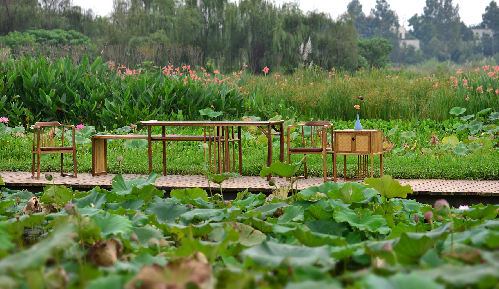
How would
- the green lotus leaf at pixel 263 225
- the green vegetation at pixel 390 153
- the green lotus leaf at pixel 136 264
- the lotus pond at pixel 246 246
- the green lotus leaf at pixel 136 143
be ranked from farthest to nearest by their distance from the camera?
the green lotus leaf at pixel 136 143
the green vegetation at pixel 390 153
the green lotus leaf at pixel 263 225
the green lotus leaf at pixel 136 264
the lotus pond at pixel 246 246

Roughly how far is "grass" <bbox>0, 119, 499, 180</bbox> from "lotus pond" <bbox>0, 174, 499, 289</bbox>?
10.9 ft

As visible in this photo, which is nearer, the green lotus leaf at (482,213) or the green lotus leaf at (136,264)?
the green lotus leaf at (136,264)

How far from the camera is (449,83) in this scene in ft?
31.6

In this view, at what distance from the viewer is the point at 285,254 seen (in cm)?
106

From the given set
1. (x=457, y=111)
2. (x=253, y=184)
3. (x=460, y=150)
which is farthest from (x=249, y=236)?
(x=457, y=111)

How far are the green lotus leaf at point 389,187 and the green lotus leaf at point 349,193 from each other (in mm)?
77

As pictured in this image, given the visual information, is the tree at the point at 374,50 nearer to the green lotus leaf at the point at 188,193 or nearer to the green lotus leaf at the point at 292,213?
the green lotus leaf at the point at 188,193

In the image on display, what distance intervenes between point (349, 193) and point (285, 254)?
950 mm

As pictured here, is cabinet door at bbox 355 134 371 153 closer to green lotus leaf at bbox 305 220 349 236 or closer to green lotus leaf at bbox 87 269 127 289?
green lotus leaf at bbox 305 220 349 236

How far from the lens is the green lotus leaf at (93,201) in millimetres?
1895

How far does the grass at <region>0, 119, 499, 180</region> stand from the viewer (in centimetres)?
525

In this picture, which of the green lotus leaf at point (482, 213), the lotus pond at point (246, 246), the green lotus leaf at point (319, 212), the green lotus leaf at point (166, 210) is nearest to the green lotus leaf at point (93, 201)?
the lotus pond at point (246, 246)

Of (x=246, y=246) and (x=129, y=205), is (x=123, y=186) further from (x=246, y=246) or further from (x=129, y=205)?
(x=246, y=246)

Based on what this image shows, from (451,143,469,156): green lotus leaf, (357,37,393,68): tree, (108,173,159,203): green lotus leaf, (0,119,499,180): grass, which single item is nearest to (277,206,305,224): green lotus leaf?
(108,173,159,203): green lotus leaf
